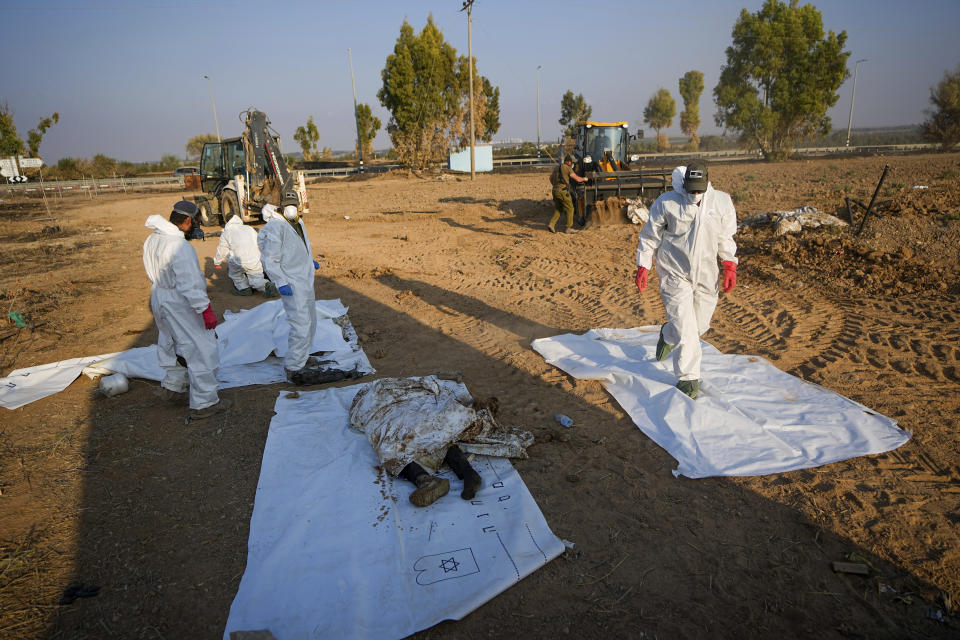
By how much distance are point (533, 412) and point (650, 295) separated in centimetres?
365

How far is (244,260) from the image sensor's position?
7.55 metres

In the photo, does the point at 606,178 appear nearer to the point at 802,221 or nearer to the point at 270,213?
the point at 802,221

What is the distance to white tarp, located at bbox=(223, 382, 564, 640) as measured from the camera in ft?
7.58

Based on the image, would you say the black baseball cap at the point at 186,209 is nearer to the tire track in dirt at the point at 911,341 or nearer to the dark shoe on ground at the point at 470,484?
the dark shoe on ground at the point at 470,484

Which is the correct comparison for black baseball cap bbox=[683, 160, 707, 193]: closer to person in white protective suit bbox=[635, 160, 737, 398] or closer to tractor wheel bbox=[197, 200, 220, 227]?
person in white protective suit bbox=[635, 160, 737, 398]

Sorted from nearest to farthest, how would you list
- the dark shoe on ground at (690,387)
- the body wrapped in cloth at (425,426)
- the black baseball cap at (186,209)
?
the body wrapped in cloth at (425,426), the black baseball cap at (186,209), the dark shoe on ground at (690,387)

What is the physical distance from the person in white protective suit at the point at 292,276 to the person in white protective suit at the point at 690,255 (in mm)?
3253

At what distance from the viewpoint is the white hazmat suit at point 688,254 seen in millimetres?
4027

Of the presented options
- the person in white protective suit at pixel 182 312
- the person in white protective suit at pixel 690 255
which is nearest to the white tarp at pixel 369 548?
the person in white protective suit at pixel 182 312

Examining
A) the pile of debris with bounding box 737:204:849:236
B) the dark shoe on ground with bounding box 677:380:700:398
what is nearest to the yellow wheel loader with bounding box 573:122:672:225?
the pile of debris with bounding box 737:204:849:236

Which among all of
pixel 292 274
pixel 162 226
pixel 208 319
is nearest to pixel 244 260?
pixel 292 274

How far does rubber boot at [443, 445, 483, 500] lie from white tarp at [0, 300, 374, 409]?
6.64 feet

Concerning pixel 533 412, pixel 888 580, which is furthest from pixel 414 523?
pixel 888 580

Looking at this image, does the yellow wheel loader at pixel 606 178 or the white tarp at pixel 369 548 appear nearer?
the white tarp at pixel 369 548
